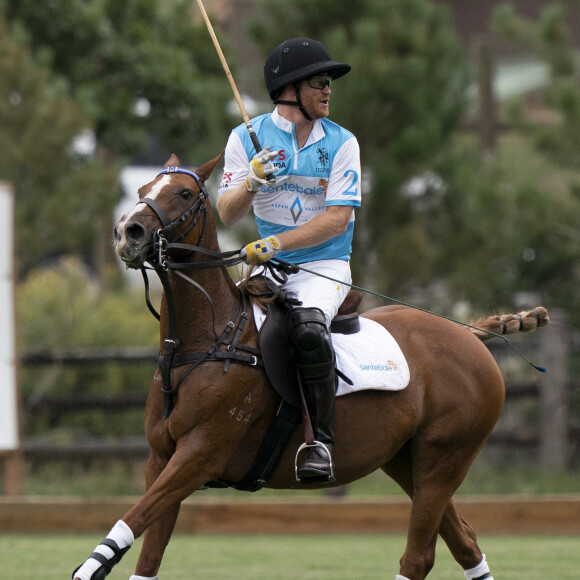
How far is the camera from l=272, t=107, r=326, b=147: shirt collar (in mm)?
5387

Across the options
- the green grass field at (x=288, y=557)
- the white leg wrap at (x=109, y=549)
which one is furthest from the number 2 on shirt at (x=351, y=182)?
the green grass field at (x=288, y=557)

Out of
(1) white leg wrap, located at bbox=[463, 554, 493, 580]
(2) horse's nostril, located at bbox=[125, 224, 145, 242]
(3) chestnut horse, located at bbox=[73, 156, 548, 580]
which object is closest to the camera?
(2) horse's nostril, located at bbox=[125, 224, 145, 242]

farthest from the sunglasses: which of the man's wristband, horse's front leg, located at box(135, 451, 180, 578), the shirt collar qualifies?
horse's front leg, located at box(135, 451, 180, 578)

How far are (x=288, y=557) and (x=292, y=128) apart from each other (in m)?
3.46

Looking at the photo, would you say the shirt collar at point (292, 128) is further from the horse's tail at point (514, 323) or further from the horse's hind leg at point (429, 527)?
the horse's hind leg at point (429, 527)

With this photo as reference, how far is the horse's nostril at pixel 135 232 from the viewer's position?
15.4ft

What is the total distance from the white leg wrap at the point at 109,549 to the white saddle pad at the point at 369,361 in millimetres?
1085

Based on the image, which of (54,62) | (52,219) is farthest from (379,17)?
(54,62)

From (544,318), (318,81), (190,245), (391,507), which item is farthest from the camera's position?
(391,507)

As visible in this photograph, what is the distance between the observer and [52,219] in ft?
42.6

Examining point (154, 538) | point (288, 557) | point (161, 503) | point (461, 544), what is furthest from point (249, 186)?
point (288, 557)

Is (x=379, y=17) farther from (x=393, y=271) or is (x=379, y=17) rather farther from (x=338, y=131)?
(x=338, y=131)

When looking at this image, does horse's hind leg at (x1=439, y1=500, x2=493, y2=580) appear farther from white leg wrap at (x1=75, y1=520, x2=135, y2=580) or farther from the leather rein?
white leg wrap at (x1=75, y1=520, x2=135, y2=580)

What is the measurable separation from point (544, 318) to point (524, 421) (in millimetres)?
5393
